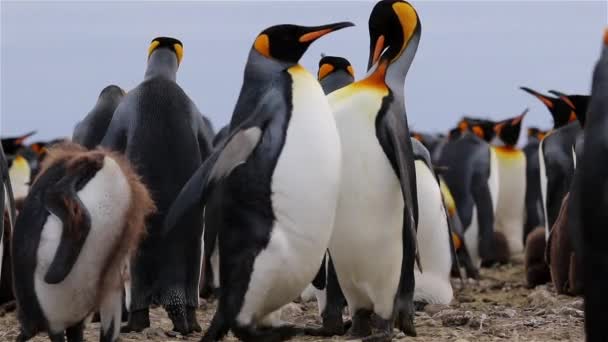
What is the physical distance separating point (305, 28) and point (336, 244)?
3.36 feet

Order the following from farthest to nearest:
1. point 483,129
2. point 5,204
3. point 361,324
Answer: point 483,129, point 5,204, point 361,324

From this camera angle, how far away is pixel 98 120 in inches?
271

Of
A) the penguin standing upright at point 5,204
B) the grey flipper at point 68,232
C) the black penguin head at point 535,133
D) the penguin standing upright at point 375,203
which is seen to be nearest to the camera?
the grey flipper at point 68,232

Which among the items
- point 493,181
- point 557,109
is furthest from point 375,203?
point 493,181

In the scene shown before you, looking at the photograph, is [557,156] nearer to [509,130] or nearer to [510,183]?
[510,183]

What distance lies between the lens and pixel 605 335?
3707mm

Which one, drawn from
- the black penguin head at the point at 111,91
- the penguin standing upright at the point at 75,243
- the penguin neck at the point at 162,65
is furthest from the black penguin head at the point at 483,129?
the penguin standing upright at the point at 75,243

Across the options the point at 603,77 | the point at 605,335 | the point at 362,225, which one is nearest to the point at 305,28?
the point at 362,225

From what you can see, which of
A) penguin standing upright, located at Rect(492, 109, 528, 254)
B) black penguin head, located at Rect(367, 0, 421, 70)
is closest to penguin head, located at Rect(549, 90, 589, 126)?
black penguin head, located at Rect(367, 0, 421, 70)

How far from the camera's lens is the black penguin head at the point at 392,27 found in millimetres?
5688

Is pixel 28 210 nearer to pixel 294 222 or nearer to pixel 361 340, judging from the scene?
pixel 294 222

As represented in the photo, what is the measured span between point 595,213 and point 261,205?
170 centimetres

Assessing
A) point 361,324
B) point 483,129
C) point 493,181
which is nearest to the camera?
point 361,324

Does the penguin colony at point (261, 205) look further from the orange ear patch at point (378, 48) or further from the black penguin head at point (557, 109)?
the black penguin head at point (557, 109)
